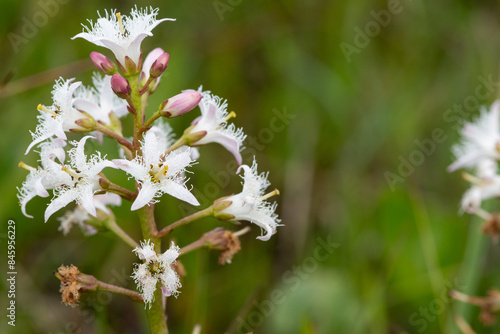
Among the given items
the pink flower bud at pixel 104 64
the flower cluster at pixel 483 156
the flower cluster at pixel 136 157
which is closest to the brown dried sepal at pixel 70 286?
the flower cluster at pixel 136 157

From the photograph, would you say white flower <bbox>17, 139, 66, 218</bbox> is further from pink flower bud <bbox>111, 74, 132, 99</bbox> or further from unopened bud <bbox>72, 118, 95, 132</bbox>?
pink flower bud <bbox>111, 74, 132, 99</bbox>

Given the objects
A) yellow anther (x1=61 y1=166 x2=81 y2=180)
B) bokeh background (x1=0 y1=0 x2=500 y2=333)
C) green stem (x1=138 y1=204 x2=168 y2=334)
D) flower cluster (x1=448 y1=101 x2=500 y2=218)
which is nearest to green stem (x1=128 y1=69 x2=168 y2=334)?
green stem (x1=138 y1=204 x2=168 y2=334)

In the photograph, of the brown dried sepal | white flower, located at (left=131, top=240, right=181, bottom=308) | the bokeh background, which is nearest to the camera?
white flower, located at (left=131, top=240, right=181, bottom=308)

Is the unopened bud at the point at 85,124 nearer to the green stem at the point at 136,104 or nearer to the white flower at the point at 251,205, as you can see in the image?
the green stem at the point at 136,104

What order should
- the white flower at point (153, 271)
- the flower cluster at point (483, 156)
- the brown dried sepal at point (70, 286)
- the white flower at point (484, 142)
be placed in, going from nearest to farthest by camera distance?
1. the white flower at point (153, 271)
2. the brown dried sepal at point (70, 286)
3. the flower cluster at point (483, 156)
4. the white flower at point (484, 142)

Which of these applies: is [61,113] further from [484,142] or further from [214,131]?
[484,142]

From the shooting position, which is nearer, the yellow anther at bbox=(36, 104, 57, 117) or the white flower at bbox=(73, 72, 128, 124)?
the yellow anther at bbox=(36, 104, 57, 117)
